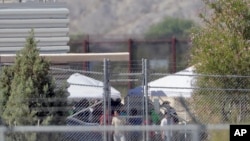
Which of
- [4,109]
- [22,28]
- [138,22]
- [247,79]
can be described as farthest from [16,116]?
[138,22]

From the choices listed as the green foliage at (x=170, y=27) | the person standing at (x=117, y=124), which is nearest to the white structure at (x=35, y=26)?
the person standing at (x=117, y=124)

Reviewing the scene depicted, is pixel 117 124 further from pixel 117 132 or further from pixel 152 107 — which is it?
pixel 152 107

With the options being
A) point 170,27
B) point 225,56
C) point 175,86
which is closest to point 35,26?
point 175,86

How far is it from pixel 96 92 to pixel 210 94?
2.89 metres

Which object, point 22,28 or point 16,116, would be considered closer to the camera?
point 16,116

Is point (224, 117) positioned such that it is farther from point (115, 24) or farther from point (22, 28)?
point (115, 24)

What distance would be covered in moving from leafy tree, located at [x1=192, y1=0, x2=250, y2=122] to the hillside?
76552 millimetres

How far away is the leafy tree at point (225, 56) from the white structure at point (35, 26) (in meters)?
3.51

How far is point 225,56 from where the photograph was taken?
842 inches

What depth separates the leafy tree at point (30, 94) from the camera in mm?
17969

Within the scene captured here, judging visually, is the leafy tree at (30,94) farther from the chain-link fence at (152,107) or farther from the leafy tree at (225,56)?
the leafy tree at (225,56)

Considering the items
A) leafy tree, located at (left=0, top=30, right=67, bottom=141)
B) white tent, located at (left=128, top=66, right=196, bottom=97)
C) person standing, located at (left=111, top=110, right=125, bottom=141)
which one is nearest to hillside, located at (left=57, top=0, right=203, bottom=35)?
white tent, located at (left=128, top=66, right=196, bottom=97)

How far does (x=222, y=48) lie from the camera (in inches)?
843

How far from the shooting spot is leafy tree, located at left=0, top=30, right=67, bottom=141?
59.0 ft
